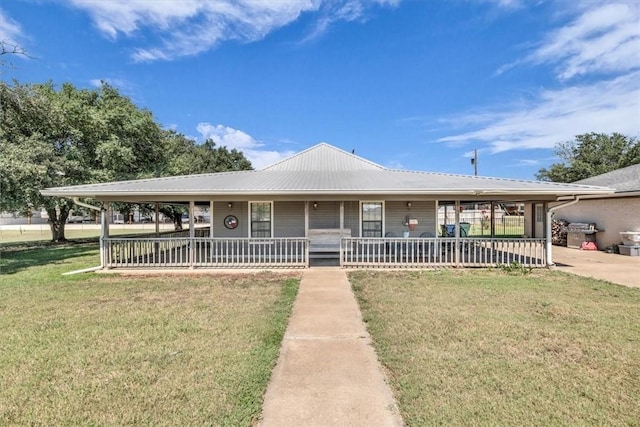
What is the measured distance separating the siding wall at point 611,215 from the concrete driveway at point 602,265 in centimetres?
105

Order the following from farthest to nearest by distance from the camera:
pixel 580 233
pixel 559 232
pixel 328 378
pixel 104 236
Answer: pixel 559 232 < pixel 580 233 < pixel 104 236 < pixel 328 378

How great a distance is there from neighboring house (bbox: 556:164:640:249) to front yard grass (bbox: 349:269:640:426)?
8255 mm

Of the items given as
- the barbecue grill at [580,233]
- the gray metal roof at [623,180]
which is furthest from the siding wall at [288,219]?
the gray metal roof at [623,180]

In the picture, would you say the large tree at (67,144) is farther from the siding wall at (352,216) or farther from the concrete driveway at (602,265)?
the concrete driveway at (602,265)

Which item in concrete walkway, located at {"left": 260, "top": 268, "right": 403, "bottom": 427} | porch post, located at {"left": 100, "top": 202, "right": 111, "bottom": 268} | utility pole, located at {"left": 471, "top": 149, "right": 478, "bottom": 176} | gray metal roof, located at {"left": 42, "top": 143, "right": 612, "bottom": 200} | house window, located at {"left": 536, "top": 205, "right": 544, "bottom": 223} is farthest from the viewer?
utility pole, located at {"left": 471, "top": 149, "right": 478, "bottom": 176}

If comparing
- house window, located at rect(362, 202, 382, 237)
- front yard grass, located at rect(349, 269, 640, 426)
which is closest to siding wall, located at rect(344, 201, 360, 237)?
house window, located at rect(362, 202, 382, 237)

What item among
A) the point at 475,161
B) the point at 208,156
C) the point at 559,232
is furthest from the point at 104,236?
the point at 208,156

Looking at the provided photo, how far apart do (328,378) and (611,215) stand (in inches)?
649

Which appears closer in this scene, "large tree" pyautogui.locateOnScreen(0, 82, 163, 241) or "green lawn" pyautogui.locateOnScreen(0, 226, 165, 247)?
"large tree" pyautogui.locateOnScreen(0, 82, 163, 241)

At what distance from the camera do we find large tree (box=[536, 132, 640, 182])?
30125 mm

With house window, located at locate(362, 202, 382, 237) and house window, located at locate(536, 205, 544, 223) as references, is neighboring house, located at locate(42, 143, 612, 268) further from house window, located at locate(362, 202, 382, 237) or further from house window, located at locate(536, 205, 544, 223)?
house window, located at locate(536, 205, 544, 223)

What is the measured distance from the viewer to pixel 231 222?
12.4m

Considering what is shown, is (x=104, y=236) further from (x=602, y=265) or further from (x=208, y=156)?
(x=208, y=156)

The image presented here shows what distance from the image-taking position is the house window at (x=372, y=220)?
12.5 m
